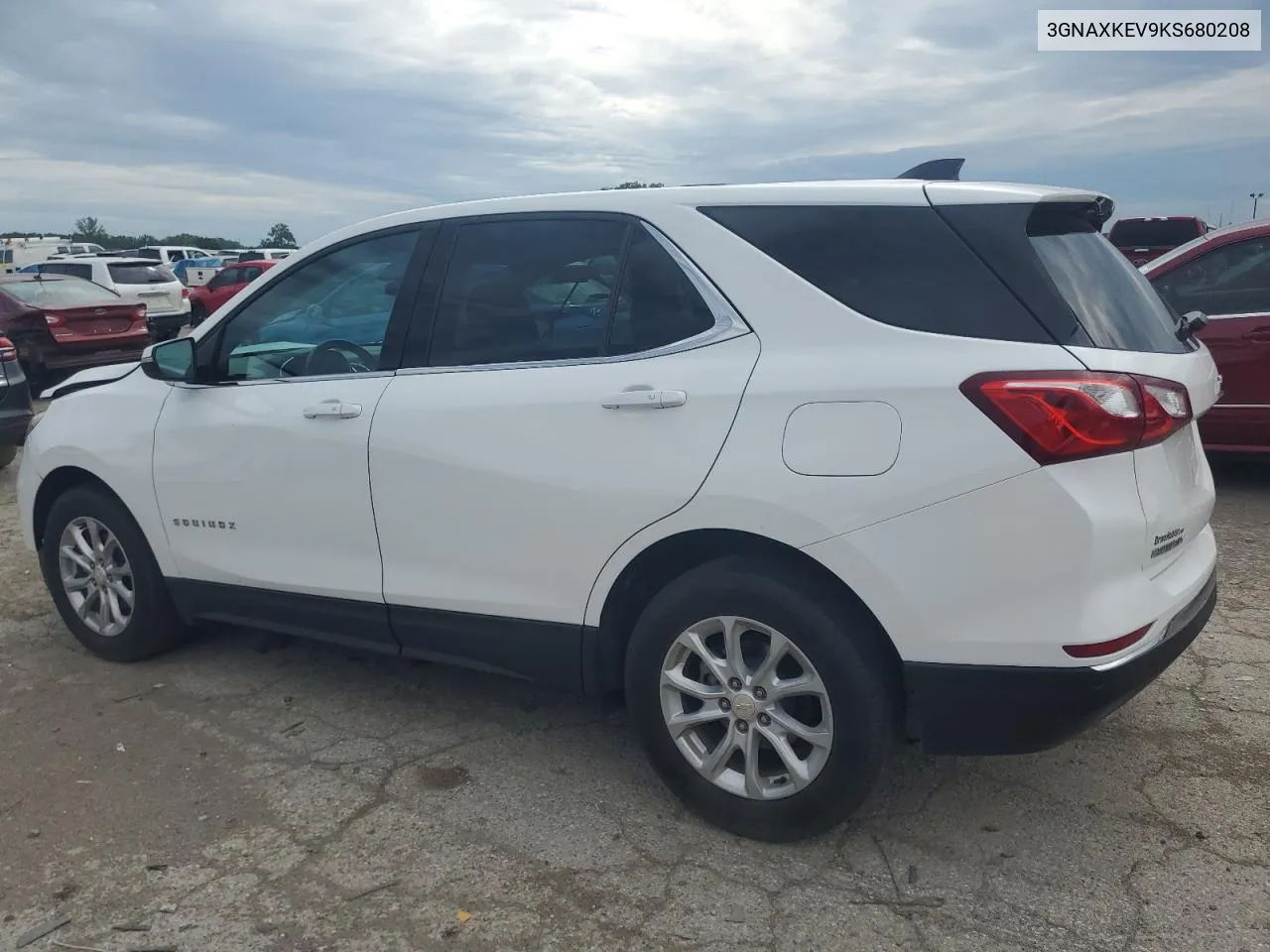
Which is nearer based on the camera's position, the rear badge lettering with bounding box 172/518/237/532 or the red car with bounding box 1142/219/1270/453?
the rear badge lettering with bounding box 172/518/237/532

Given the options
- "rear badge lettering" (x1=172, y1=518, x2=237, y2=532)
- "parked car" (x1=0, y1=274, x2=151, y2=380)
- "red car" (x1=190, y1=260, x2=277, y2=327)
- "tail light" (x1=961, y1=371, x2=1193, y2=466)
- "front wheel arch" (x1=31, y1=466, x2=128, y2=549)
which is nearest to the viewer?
"tail light" (x1=961, y1=371, x2=1193, y2=466)

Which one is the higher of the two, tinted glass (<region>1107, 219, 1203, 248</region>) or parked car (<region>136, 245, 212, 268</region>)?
parked car (<region>136, 245, 212, 268</region>)

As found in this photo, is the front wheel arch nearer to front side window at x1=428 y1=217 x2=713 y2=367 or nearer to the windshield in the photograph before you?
front side window at x1=428 y1=217 x2=713 y2=367

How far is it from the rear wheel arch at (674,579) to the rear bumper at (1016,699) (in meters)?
0.12

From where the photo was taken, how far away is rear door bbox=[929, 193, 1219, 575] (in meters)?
2.56

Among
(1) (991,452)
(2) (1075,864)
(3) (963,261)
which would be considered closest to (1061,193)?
(3) (963,261)

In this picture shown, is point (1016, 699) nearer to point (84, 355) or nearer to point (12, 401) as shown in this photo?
point (12, 401)

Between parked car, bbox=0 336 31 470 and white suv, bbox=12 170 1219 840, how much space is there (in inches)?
205

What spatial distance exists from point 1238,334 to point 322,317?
5.45 metres

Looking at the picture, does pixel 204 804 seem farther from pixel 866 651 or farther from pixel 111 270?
pixel 111 270

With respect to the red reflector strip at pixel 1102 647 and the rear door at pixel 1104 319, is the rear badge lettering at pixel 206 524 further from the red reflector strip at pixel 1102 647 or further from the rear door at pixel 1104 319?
the red reflector strip at pixel 1102 647

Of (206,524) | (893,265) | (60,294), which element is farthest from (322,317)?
(60,294)

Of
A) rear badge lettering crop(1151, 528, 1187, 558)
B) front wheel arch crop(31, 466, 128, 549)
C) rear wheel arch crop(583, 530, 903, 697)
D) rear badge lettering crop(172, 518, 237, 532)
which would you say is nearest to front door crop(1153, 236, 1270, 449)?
rear badge lettering crop(1151, 528, 1187, 558)

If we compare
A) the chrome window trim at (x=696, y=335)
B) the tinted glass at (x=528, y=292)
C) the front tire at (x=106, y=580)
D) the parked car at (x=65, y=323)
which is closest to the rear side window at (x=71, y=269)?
the parked car at (x=65, y=323)
